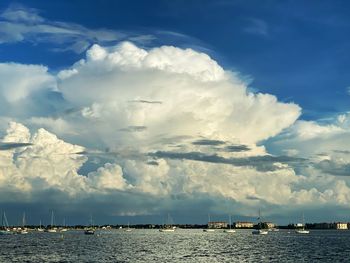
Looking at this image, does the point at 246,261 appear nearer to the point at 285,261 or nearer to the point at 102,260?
the point at 285,261

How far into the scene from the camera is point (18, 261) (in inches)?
5512

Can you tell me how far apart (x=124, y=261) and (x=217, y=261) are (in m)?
26.3

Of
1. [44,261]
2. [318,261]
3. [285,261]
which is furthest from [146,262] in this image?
[318,261]

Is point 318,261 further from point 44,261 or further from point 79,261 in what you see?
point 44,261

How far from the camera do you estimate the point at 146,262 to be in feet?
454

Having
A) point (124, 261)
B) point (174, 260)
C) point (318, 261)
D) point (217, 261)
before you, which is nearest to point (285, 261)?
point (318, 261)

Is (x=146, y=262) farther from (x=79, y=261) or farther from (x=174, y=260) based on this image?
(x=79, y=261)

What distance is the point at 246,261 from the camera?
145125 millimetres

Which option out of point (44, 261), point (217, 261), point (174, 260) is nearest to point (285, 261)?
point (217, 261)

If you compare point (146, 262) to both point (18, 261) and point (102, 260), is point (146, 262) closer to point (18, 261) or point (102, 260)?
point (102, 260)

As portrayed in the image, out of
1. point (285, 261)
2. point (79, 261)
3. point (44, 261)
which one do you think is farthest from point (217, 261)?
point (44, 261)

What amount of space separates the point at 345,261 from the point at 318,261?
24.4 feet

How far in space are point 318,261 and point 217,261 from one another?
97.1 feet

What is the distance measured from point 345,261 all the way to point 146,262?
56.6m
